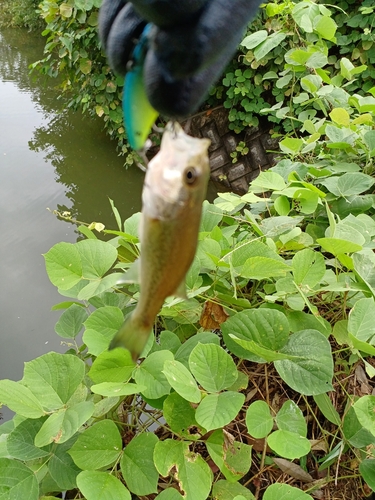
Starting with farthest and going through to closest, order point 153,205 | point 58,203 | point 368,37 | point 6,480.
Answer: point 58,203 < point 368,37 < point 6,480 < point 153,205

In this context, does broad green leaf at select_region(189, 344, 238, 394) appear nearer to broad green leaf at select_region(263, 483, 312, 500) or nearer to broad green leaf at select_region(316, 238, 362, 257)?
broad green leaf at select_region(263, 483, 312, 500)

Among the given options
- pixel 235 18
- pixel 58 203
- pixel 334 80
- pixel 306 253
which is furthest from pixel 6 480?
pixel 58 203

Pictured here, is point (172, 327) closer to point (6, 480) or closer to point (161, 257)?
point (6, 480)

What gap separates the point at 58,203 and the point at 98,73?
142cm

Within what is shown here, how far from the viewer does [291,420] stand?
1038 mm

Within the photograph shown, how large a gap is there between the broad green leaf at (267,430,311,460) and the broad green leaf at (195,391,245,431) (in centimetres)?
11

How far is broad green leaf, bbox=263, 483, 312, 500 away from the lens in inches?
35.9

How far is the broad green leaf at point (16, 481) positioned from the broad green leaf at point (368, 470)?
0.77 m

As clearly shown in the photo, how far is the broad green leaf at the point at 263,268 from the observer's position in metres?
1.08

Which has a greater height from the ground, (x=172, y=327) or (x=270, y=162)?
(x=172, y=327)

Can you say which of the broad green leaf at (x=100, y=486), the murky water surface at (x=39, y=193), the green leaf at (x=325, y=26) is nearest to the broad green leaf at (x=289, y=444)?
the broad green leaf at (x=100, y=486)

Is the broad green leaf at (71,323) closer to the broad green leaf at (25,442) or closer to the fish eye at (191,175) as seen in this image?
the broad green leaf at (25,442)

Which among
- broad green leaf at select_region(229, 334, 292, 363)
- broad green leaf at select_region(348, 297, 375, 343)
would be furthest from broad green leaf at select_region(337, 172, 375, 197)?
broad green leaf at select_region(229, 334, 292, 363)

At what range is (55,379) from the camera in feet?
3.49
